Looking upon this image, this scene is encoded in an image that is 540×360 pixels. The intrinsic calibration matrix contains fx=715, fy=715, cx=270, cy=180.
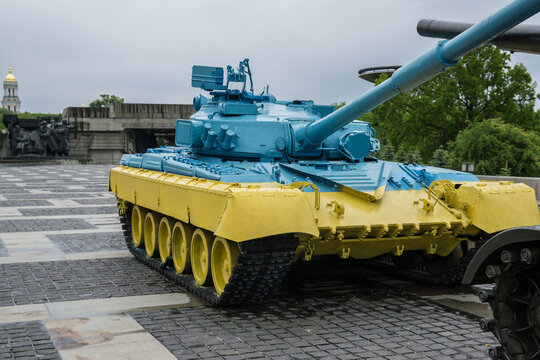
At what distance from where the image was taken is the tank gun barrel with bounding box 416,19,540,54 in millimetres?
4453

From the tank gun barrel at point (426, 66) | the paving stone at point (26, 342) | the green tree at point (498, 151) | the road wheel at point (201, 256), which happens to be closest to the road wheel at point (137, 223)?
the road wheel at point (201, 256)

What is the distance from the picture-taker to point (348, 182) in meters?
8.57

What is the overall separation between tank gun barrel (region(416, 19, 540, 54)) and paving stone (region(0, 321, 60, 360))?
13.5ft

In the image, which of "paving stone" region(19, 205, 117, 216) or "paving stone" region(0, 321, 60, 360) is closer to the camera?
"paving stone" region(0, 321, 60, 360)

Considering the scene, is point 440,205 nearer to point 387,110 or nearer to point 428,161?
point 428,161

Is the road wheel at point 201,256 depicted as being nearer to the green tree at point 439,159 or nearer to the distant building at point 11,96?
the green tree at point 439,159

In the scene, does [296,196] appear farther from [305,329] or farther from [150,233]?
[150,233]

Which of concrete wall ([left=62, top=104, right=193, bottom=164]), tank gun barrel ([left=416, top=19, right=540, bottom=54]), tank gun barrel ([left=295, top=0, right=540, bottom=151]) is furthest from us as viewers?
concrete wall ([left=62, top=104, right=193, bottom=164])

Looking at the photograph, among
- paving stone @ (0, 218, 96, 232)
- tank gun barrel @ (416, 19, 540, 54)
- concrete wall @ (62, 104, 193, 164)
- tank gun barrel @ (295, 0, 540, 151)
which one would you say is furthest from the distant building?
tank gun barrel @ (416, 19, 540, 54)

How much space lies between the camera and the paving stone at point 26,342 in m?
6.20

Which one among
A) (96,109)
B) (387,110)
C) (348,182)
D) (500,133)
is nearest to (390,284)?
(348,182)

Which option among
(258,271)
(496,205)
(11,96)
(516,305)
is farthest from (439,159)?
(11,96)

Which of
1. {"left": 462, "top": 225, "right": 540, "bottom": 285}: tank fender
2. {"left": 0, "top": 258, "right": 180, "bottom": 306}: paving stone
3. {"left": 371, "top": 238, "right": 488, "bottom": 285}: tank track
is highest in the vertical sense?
{"left": 462, "top": 225, "right": 540, "bottom": 285}: tank fender

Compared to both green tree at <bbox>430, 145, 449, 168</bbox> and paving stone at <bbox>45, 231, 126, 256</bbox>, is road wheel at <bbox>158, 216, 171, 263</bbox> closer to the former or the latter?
paving stone at <bbox>45, 231, 126, 256</bbox>
